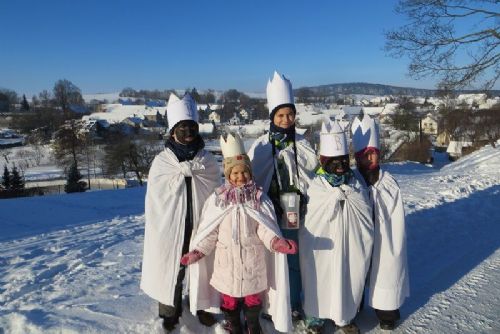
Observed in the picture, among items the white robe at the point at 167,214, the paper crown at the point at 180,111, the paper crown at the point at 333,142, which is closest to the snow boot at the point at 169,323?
the white robe at the point at 167,214

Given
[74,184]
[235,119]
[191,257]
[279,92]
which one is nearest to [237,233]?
[191,257]

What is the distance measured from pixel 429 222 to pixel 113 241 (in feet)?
17.5

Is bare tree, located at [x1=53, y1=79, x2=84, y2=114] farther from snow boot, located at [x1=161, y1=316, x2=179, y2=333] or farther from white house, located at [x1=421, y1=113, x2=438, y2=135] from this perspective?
snow boot, located at [x1=161, y1=316, x2=179, y2=333]

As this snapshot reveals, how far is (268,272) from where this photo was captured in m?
3.50

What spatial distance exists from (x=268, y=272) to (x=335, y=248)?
609mm

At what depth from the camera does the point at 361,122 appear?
3.90 metres

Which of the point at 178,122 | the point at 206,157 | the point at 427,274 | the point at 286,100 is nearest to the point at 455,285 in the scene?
the point at 427,274

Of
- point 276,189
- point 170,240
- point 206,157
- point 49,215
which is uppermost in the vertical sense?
point 206,157

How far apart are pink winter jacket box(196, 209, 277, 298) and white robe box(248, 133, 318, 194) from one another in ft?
2.03

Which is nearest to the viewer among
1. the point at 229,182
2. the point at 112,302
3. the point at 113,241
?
the point at 229,182

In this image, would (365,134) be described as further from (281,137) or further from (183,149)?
(183,149)

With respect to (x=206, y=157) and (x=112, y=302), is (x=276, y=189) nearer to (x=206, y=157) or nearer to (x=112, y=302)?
(x=206, y=157)

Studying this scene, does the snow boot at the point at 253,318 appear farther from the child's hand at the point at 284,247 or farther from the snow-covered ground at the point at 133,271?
the child's hand at the point at 284,247

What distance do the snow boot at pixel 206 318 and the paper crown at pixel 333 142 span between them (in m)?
1.78
